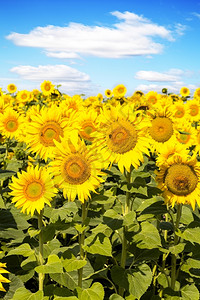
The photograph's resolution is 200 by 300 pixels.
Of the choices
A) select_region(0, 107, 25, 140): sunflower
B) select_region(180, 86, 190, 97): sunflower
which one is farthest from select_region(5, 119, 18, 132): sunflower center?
select_region(180, 86, 190, 97): sunflower

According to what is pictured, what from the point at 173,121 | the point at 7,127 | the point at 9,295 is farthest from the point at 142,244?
the point at 7,127

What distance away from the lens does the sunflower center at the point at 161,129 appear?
4.84 m

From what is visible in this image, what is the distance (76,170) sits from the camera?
282 centimetres

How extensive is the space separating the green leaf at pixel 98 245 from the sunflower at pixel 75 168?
0.42 metres

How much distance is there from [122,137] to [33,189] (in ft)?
2.94

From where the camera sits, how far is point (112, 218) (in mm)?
3082

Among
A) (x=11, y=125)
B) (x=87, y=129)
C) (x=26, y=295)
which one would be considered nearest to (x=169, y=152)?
(x=87, y=129)

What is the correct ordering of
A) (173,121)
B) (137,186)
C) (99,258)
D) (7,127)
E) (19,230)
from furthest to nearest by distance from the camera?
1. (7,127)
2. (173,121)
3. (19,230)
4. (99,258)
5. (137,186)

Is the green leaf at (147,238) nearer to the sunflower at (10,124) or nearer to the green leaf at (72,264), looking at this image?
the green leaf at (72,264)

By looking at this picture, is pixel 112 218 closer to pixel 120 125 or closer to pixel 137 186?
pixel 137 186

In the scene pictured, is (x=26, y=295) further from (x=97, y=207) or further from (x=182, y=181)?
(x=182, y=181)

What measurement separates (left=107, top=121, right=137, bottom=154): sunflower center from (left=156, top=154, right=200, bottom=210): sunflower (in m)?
0.47

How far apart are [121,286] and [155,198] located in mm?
881

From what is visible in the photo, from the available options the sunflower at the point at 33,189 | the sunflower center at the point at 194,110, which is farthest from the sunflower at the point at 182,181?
the sunflower center at the point at 194,110
